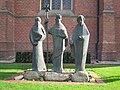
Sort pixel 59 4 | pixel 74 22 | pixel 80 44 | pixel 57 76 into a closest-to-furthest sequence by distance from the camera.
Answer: pixel 57 76 < pixel 80 44 < pixel 74 22 < pixel 59 4

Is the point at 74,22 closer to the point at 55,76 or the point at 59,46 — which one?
the point at 59,46

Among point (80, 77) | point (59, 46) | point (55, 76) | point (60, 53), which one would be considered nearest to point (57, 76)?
point (55, 76)

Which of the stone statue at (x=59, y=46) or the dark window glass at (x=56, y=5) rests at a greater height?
the dark window glass at (x=56, y=5)

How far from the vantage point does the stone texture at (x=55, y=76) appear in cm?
1094

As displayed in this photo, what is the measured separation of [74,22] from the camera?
75.4 feet

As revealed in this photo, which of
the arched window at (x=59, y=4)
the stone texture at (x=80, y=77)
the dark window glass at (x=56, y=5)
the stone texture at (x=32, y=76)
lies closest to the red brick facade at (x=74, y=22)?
the arched window at (x=59, y=4)

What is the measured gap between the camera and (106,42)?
828 inches

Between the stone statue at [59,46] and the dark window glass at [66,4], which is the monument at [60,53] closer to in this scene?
the stone statue at [59,46]

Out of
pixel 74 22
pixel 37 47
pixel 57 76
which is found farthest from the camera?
pixel 74 22

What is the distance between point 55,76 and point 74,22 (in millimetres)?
12354

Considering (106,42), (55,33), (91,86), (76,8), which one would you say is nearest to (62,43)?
(55,33)

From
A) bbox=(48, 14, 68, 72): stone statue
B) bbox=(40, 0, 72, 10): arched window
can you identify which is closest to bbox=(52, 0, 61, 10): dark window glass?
bbox=(40, 0, 72, 10): arched window

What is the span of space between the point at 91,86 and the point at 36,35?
3.24m

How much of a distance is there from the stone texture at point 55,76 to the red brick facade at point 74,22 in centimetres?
1002
